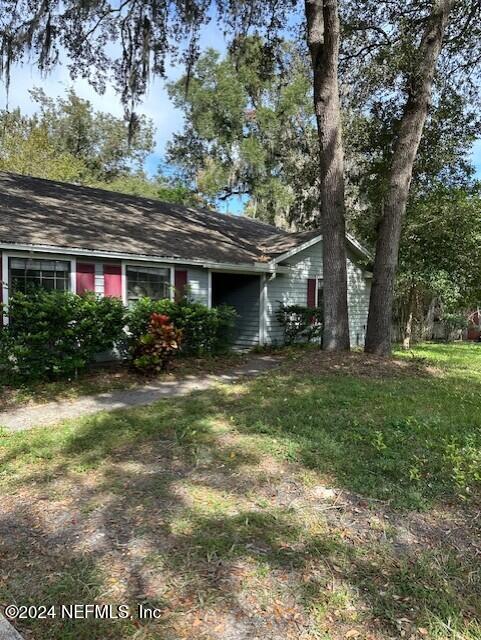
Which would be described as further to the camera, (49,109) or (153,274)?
(49,109)

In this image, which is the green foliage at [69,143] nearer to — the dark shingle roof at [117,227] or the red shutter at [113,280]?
the dark shingle roof at [117,227]

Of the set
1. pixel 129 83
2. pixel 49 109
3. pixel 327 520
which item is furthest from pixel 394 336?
pixel 49 109

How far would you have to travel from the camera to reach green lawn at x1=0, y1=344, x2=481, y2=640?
2.18m

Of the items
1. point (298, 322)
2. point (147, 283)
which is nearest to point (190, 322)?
point (147, 283)

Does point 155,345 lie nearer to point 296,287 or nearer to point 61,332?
point 61,332

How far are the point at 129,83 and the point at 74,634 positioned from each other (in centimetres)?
997

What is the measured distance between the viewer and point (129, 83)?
954cm

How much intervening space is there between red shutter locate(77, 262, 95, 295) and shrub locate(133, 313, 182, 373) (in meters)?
1.67

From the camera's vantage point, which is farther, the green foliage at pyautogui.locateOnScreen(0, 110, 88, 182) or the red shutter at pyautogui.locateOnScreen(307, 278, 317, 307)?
the green foliage at pyautogui.locateOnScreen(0, 110, 88, 182)

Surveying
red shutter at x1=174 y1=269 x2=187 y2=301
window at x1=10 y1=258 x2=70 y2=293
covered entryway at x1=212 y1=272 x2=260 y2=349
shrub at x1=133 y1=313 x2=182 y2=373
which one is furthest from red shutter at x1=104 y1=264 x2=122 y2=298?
covered entryway at x1=212 y1=272 x2=260 y2=349

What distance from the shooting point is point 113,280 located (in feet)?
30.3

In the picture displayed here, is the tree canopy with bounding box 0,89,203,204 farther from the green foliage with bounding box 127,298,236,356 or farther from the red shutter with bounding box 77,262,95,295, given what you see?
the green foliage with bounding box 127,298,236,356

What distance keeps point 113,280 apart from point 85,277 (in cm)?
59

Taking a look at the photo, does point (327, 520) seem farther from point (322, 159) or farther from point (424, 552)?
point (322, 159)
